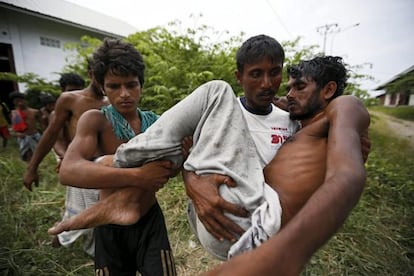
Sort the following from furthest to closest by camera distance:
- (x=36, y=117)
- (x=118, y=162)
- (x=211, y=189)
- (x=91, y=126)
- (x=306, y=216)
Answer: (x=36, y=117), (x=91, y=126), (x=118, y=162), (x=211, y=189), (x=306, y=216)

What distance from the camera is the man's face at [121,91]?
4.73 feet

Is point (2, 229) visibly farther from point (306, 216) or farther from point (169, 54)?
point (169, 54)

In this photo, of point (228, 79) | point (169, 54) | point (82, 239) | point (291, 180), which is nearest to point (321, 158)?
point (291, 180)

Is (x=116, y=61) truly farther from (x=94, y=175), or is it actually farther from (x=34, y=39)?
(x=34, y=39)

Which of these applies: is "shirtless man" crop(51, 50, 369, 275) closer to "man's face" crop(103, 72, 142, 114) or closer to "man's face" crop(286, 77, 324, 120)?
"man's face" crop(286, 77, 324, 120)

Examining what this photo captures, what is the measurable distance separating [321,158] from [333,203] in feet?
1.32

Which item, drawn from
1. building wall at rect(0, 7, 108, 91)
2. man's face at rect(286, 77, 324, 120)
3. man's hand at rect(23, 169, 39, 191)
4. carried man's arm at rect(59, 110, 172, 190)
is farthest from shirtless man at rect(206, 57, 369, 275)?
building wall at rect(0, 7, 108, 91)

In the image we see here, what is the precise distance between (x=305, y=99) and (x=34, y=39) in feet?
34.6

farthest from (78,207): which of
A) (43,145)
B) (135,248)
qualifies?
(135,248)

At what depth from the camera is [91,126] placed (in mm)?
1355

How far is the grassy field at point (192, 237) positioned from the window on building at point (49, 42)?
6428mm

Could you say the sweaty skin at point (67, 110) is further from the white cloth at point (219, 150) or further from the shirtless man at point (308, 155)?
the white cloth at point (219, 150)

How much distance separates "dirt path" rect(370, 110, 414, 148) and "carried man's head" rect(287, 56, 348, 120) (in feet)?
14.6

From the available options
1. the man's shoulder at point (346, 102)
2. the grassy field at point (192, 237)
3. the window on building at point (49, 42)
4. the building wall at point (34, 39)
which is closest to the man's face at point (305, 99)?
the man's shoulder at point (346, 102)
